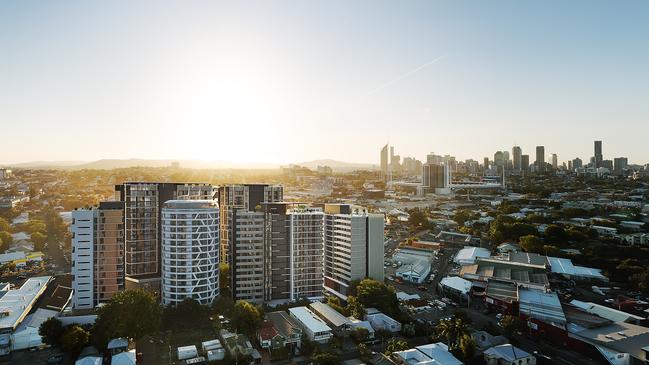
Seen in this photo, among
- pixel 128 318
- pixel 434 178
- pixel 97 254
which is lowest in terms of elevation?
pixel 128 318

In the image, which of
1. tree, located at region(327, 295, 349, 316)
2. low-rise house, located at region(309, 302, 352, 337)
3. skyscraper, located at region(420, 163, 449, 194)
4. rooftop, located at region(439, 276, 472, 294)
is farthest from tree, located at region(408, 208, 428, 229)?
skyscraper, located at region(420, 163, 449, 194)

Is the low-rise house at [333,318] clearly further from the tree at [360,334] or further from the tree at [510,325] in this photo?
the tree at [510,325]

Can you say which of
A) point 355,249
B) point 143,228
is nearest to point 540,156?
point 355,249

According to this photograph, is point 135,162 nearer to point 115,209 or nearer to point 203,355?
point 115,209

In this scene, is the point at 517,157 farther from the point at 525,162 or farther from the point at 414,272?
the point at 414,272

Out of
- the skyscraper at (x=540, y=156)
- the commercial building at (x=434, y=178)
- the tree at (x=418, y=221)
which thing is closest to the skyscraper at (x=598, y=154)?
the skyscraper at (x=540, y=156)

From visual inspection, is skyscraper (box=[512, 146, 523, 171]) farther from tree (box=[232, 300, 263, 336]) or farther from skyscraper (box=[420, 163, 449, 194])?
tree (box=[232, 300, 263, 336])

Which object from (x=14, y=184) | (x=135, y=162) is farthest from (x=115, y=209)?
(x=135, y=162)
